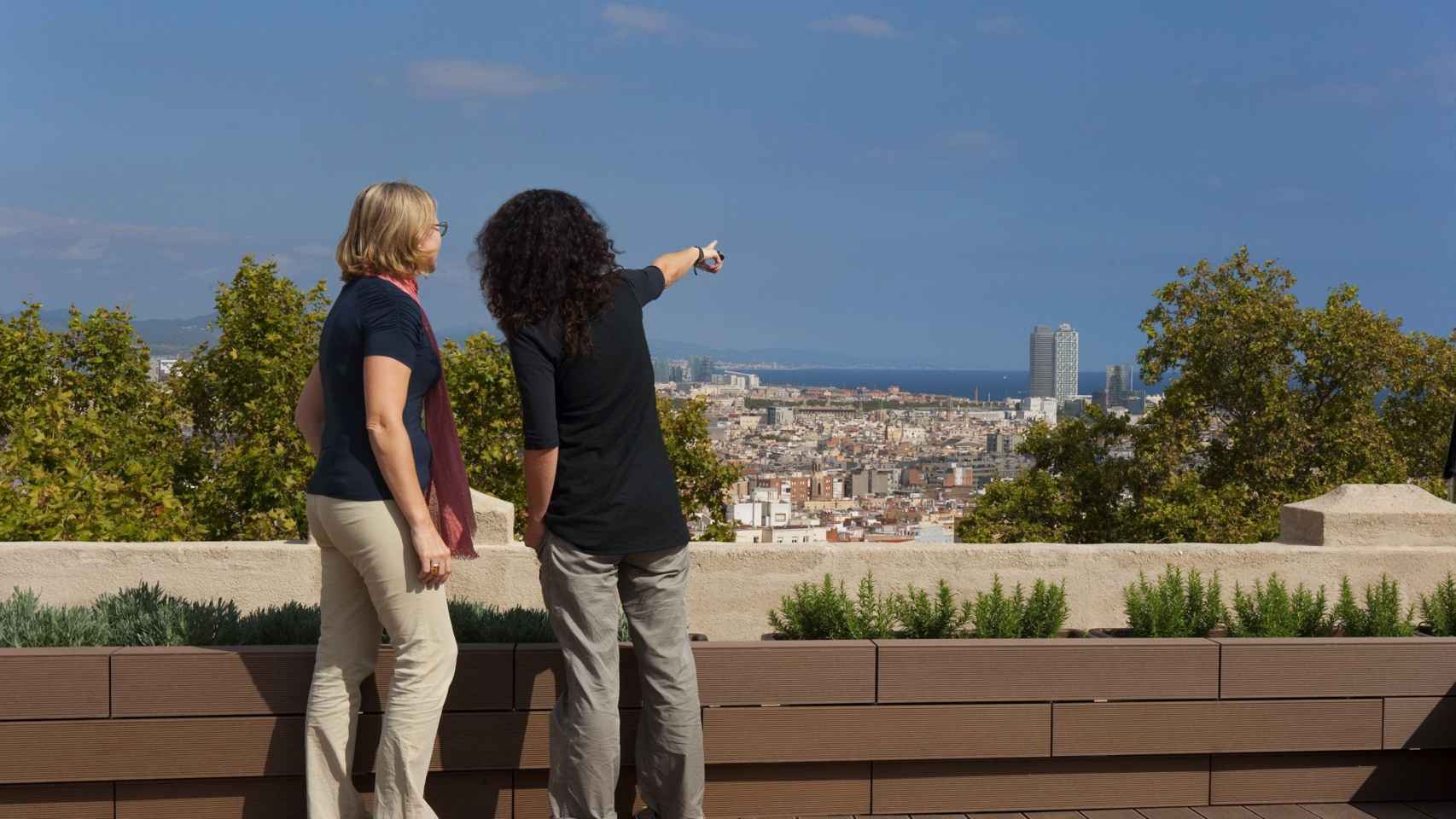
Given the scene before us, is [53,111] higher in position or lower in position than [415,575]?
higher

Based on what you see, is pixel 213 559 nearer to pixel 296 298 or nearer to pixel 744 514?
pixel 296 298

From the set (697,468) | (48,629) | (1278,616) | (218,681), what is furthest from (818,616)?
(697,468)

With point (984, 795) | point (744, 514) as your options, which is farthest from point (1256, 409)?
point (984, 795)

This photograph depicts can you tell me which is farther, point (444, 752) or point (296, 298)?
point (296, 298)

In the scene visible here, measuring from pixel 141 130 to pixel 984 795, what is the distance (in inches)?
5121

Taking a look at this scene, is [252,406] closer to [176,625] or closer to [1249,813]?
[176,625]

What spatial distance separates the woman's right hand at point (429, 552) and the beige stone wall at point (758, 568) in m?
1.73

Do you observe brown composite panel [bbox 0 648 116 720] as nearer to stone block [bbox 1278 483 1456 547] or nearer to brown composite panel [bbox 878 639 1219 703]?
brown composite panel [bbox 878 639 1219 703]

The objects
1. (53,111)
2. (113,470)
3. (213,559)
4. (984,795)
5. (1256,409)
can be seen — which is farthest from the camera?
(53,111)

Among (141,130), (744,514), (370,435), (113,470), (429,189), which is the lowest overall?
(744,514)

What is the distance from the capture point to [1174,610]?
353 cm

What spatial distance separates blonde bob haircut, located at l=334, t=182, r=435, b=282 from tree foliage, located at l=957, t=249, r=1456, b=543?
33.3ft

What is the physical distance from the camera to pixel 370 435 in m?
2.61

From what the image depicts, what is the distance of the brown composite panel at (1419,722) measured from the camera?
332 centimetres
